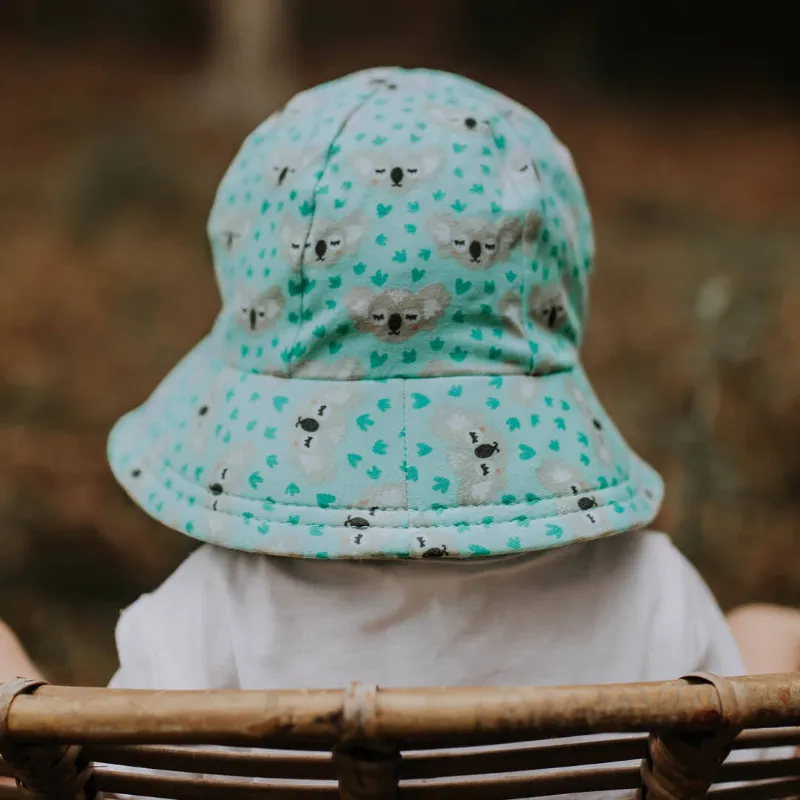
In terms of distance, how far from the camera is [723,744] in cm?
35

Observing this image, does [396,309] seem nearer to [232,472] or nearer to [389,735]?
[232,472]

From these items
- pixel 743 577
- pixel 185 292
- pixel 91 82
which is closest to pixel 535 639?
pixel 743 577

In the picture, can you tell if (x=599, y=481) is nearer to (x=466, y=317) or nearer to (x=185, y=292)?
(x=466, y=317)

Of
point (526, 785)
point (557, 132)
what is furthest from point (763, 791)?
point (557, 132)

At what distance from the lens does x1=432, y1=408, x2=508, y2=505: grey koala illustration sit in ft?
1.58

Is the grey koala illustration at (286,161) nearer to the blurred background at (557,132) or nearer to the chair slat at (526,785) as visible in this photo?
the chair slat at (526,785)

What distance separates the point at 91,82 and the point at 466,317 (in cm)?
87

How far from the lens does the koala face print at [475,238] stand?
500 millimetres

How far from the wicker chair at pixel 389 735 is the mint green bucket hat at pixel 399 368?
0.39 ft

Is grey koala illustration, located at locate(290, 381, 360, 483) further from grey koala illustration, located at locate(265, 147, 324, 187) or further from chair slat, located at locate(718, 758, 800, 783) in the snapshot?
chair slat, located at locate(718, 758, 800, 783)

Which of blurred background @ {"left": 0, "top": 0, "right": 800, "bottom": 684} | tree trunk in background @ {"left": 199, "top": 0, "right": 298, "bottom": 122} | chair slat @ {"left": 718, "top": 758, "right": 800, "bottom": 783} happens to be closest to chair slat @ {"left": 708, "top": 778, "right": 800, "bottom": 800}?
chair slat @ {"left": 718, "top": 758, "right": 800, "bottom": 783}

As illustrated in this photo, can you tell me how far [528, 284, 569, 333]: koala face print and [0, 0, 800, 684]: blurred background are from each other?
0.49 metres

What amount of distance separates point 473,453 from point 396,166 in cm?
19

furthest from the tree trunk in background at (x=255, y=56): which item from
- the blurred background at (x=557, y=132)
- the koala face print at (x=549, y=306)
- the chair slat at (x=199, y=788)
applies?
the chair slat at (x=199, y=788)
